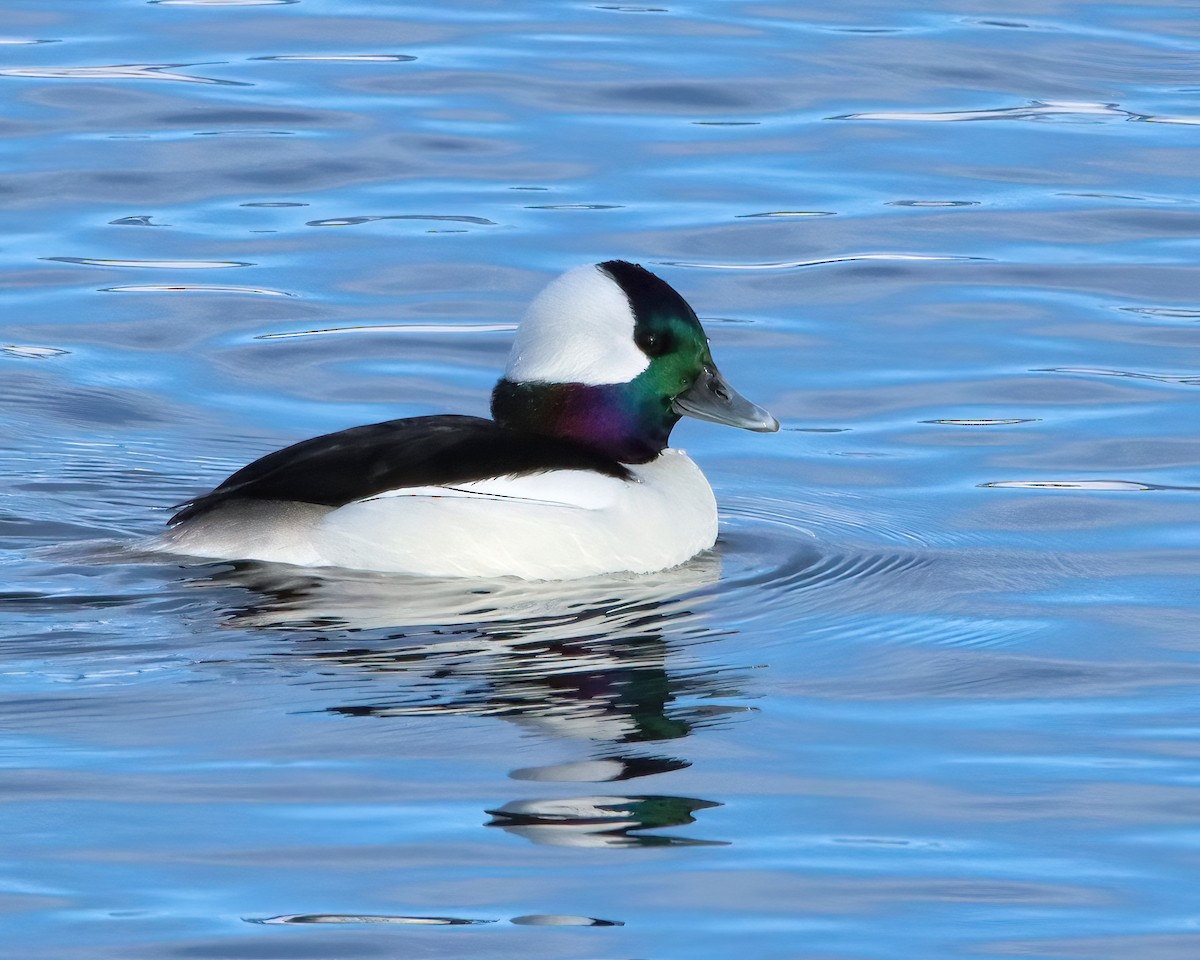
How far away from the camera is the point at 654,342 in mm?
8523

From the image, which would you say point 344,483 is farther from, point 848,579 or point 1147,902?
point 1147,902

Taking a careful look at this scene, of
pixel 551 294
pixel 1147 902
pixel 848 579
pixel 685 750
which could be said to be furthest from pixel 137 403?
pixel 1147 902

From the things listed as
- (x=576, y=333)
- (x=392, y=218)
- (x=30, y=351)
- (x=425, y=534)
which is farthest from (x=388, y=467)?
(x=392, y=218)

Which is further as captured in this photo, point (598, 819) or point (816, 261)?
point (816, 261)

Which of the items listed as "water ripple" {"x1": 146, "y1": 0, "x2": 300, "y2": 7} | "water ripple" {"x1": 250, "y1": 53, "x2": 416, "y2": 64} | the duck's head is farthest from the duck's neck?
"water ripple" {"x1": 146, "y1": 0, "x2": 300, "y2": 7}

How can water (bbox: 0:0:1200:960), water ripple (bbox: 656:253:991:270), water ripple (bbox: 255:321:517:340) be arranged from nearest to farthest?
water (bbox: 0:0:1200:960) < water ripple (bbox: 255:321:517:340) < water ripple (bbox: 656:253:991:270)

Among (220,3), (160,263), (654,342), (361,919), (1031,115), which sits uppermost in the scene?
(220,3)

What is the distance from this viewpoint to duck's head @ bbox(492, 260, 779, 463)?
27.3ft

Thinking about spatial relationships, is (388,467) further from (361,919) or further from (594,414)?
(361,919)

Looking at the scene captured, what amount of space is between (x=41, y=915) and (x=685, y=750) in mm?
1858

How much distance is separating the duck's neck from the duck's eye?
135 mm

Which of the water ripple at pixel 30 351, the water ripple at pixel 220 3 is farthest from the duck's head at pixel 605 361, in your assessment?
the water ripple at pixel 220 3

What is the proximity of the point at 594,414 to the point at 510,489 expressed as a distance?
27.4 inches

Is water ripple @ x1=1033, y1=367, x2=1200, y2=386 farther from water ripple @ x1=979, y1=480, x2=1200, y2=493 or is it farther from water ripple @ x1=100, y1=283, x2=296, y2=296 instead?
water ripple @ x1=100, y1=283, x2=296, y2=296
